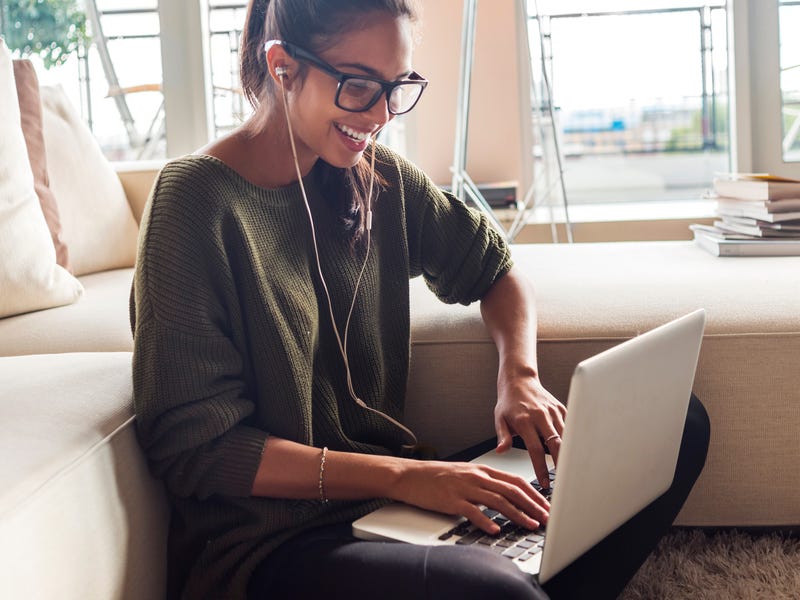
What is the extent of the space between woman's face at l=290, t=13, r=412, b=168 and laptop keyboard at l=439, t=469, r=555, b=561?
457 mm

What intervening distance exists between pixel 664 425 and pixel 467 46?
5.77 feet

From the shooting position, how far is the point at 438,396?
4.58 feet

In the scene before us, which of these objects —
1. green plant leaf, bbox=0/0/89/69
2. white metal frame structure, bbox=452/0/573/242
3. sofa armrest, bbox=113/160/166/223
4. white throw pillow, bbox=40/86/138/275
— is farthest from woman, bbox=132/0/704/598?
green plant leaf, bbox=0/0/89/69

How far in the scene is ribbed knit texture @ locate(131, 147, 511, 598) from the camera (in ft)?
3.24

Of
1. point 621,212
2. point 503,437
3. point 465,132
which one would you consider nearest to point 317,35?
point 503,437

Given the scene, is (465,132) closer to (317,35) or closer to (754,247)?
(754,247)

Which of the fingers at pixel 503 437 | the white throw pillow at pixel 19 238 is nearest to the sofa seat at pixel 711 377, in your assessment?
the fingers at pixel 503 437

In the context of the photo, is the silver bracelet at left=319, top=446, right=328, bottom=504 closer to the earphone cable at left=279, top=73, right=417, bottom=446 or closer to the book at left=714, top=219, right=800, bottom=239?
the earphone cable at left=279, top=73, right=417, bottom=446

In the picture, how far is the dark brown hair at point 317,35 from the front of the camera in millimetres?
1074

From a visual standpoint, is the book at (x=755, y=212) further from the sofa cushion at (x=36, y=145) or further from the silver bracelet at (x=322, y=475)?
the sofa cushion at (x=36, y=145)

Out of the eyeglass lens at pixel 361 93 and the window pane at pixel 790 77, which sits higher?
the window pane at pixel 790 77

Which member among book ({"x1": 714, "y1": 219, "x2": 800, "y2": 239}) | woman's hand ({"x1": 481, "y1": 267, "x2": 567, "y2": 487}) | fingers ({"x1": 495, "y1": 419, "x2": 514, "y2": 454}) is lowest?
fingers ({"x1": 495, "y1": 419, "x2": 514, "y2": 454})

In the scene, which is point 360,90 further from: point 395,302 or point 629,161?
point 629,161

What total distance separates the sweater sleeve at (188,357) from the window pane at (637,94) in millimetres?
2251
